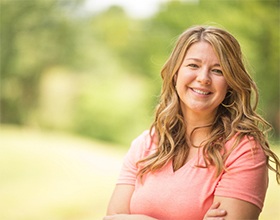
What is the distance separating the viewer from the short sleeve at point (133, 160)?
1791mm

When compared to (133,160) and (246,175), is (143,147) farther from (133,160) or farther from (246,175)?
(246,175)

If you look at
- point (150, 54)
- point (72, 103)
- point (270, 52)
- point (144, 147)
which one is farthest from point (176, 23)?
point (144, 147)

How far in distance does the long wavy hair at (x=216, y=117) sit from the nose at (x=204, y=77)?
51 millimetres

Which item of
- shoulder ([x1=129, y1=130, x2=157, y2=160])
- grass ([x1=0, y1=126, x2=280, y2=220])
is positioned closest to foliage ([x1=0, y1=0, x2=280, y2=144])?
grass ([x1=0, y1=126, x2=280, y2=220])

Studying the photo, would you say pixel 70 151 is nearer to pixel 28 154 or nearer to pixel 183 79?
pixel 28 154

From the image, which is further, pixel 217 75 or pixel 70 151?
pixel 70 151

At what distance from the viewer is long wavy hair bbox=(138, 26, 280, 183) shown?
163 centimetres

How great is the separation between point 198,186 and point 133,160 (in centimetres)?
28

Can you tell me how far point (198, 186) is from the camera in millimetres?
1622

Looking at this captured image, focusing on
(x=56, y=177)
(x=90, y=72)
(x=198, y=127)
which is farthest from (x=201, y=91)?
(x=90, y=72)

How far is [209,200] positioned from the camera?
1609 mm

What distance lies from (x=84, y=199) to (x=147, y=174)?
4064mm

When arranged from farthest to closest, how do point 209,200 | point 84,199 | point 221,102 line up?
1. point 84,199
2. point 221,102
3. point 209,200

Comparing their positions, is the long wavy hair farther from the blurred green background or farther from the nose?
the blurred green background
